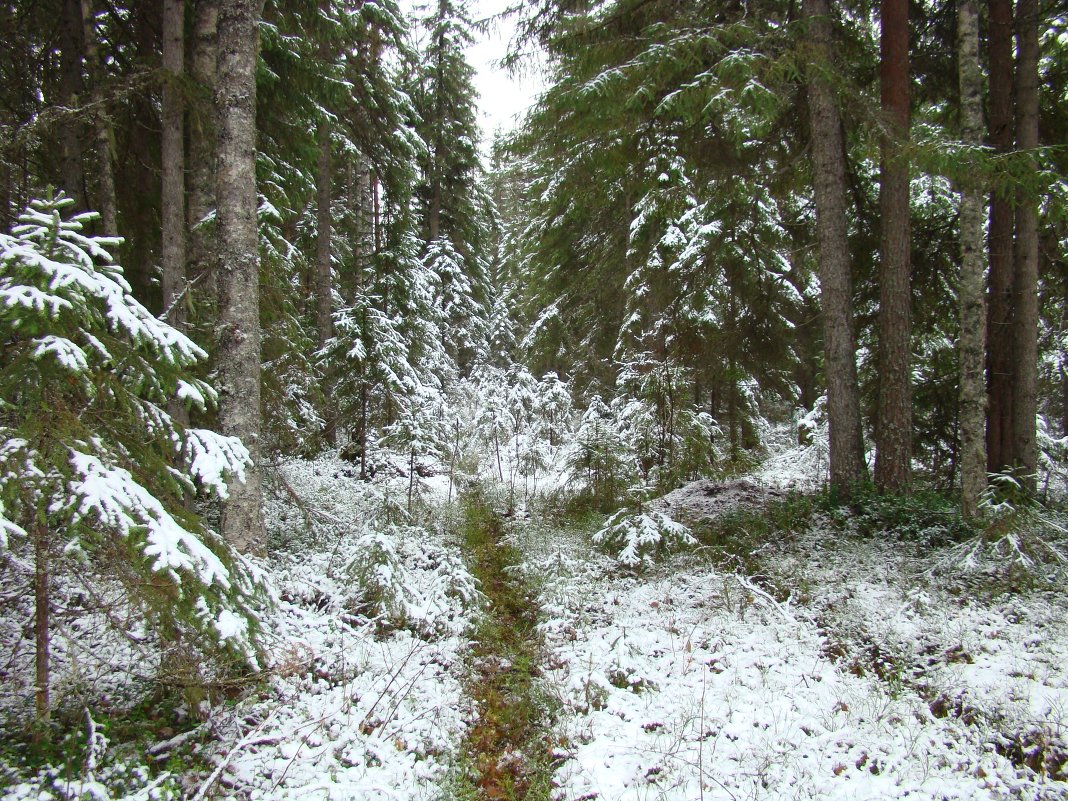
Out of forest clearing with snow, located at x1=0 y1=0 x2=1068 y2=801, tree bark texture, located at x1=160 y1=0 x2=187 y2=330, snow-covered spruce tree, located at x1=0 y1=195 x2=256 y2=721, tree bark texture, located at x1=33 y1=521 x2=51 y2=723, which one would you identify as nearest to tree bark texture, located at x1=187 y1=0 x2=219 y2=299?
forest clearing with snow, located at x1=0 y1=0 x2=1068 y2=801

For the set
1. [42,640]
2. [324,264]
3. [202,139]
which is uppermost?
[202,139]

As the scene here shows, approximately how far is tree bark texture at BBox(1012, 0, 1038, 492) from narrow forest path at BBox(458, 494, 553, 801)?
27.0 ft

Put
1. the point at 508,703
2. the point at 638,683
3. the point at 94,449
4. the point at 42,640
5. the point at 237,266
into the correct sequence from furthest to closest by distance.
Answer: the point at 237,266
the point at 638,683
the point at 508,703
the point at 42,640
the point at 94,449

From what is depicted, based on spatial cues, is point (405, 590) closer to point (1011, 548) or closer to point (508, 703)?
point (508, 703)

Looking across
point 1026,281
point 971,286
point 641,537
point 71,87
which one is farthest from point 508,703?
point 71,87

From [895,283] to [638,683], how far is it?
7475 mm

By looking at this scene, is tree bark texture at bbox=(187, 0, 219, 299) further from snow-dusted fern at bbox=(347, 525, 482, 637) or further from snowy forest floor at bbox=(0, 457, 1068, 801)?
snowy forest floor at bbox=(0, 457, 1068, 801)

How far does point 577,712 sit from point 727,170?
9.72 meters

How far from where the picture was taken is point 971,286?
7.31 m

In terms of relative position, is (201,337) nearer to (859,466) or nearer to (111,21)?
(111,21)

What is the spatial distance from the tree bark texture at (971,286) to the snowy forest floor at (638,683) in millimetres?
1084

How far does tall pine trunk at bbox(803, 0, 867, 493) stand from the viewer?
863 cm

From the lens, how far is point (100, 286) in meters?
3.38

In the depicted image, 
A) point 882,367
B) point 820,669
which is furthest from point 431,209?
point 820,669
